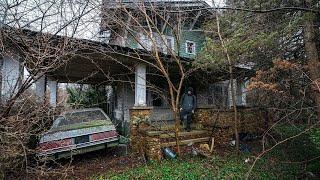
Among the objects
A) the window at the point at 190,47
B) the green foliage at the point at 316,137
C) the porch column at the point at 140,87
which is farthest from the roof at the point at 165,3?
the window at the point at 190,47

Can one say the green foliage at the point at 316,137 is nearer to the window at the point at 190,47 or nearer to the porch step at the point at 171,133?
the porch step at the point at 171,133

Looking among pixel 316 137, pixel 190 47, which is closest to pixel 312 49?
pixel 316 137

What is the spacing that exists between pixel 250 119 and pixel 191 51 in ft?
23.7

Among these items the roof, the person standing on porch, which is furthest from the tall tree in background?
the person standing on porch

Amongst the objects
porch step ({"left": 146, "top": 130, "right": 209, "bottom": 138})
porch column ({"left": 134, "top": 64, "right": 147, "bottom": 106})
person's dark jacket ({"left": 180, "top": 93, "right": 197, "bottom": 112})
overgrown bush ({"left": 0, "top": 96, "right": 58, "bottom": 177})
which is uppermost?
porch column ({"left": 134, "top": 64, "right": 147, "bottom": 106})

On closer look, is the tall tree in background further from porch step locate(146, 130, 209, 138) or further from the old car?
the old car

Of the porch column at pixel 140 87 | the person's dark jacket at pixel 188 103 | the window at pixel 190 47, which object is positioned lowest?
the person's dark jacket at pixel 188 103

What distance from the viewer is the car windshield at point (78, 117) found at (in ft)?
29.9

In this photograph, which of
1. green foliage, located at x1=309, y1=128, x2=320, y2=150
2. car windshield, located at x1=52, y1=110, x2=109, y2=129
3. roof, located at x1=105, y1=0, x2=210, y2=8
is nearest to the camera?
green foliage, located at x1=309, y1=128, x2=320, y2=150

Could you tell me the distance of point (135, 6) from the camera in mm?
8891

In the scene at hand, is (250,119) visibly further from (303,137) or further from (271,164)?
(271,164)

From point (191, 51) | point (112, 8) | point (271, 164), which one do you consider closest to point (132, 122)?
point (112, 8)

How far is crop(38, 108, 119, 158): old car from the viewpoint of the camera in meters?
8.52

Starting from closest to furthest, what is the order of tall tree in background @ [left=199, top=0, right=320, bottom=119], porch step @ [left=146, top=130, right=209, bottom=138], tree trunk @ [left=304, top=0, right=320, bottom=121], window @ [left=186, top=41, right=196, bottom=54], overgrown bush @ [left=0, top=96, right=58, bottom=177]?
overgrown bush @ [left=0, top=96, right=58, bottom=177] < tree trunk @ [left=304, top=0, right=320, bottom=121] < tall tree in background @ [left=199, top=0, right=320, bottom=119] < porch step @ [left=146, top=130, right=209, bottom=138] < window @ [left=186, top=41, right=196, bottom=54]
